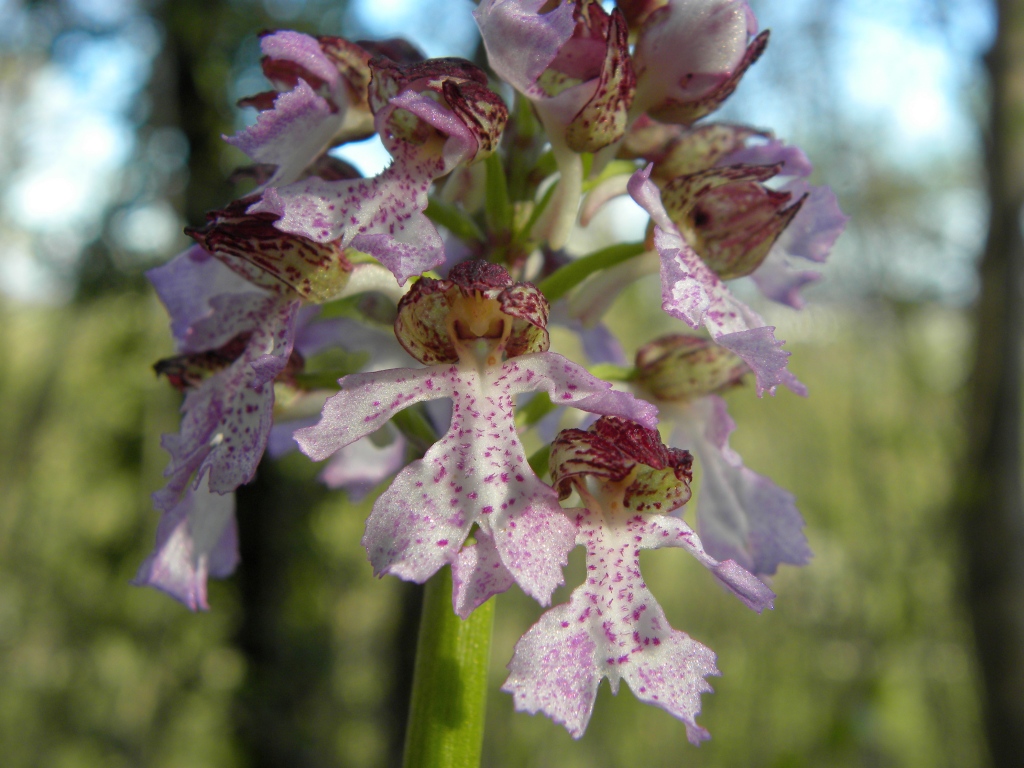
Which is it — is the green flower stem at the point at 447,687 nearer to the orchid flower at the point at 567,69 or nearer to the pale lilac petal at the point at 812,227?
the orchid flower at the point at 567,69

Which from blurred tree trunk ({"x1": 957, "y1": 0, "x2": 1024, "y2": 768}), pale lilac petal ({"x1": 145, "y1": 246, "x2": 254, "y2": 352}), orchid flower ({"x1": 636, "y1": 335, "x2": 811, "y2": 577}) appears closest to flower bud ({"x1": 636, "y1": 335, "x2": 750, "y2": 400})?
orchid flower ({"x1": 636, "y1": 335, "x2": 811, "y2": 577})

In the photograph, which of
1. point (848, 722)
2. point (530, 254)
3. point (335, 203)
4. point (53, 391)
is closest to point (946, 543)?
point (848, 722)

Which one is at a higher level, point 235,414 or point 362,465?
point 235,414

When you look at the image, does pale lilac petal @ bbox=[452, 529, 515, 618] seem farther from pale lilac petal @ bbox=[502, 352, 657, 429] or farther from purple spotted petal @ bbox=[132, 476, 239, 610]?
purple spotted petal @ bbox=[132, 476, 239, 610]

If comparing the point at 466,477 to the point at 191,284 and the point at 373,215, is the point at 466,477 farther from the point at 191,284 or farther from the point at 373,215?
the point at 191,284

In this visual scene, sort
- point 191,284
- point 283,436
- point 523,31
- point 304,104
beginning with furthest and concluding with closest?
point 283,436 < point 191,284 < point 304,104 < point 523,31

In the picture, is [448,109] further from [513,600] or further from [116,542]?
[513,600]

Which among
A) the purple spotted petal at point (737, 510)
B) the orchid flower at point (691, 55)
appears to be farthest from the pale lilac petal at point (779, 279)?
the orchid flower at point (691, 55)

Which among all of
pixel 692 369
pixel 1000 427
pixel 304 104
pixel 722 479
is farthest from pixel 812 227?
pixel 1000 427

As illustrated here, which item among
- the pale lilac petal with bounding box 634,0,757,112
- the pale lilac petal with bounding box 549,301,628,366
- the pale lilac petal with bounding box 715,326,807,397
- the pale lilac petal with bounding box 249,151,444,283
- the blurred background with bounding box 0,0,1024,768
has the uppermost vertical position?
the pale lilac petal with bounding box 634,0,757,112
